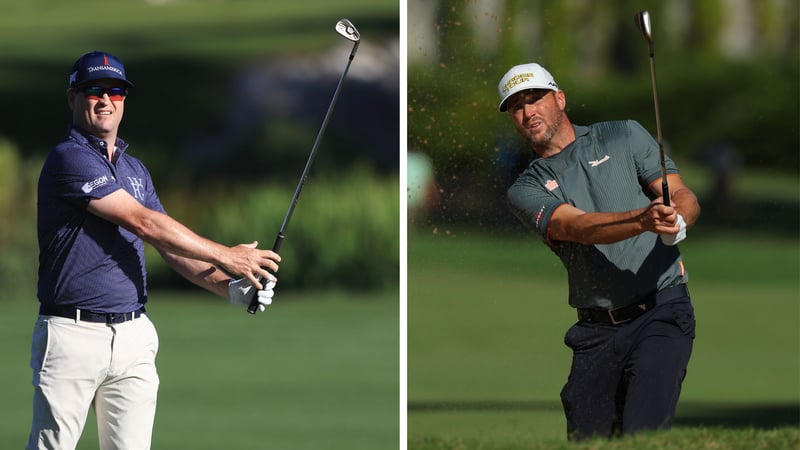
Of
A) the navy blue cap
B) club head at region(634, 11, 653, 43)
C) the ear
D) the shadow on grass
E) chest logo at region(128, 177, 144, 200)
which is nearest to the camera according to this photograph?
the navy blue cap

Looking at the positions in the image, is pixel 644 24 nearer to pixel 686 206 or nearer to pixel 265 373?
pixel 686 206

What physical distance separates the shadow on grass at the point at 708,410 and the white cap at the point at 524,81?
2608 mm

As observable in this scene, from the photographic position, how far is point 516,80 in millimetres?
5738

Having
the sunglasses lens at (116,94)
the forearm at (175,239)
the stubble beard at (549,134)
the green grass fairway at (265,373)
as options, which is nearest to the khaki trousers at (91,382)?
the forearm at (175,239)

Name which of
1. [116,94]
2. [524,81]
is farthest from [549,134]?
[116,94]

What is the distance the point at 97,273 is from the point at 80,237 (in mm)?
136

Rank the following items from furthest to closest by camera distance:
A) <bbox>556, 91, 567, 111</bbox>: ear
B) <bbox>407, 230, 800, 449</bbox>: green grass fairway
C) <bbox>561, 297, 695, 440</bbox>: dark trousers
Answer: <bbox>407, 230, 800, 449</bbox>: green grass fairway
<bbox>556, 91, 567, 111</bbox>: ear
<bbox>561, 297, 695, 440</bbox>: dark trousers

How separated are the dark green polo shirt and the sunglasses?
1.57 meters

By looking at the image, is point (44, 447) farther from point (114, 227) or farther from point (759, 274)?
point (759, 274)

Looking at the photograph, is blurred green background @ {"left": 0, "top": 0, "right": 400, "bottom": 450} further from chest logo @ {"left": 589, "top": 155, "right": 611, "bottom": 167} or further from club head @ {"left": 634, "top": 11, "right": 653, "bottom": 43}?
club head @ {"left": 634, "top": 11, "right": 653, "bottom": 43}

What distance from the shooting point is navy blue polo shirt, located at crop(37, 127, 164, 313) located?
201 inches

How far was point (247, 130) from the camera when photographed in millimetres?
25750

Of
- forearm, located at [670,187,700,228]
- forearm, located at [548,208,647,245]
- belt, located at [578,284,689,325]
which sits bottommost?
belt, located at [578,284,689,325]

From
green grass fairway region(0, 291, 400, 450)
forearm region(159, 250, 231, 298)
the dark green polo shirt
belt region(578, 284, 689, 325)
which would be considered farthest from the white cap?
green grass fairway region(0, 291, 400, 450)
